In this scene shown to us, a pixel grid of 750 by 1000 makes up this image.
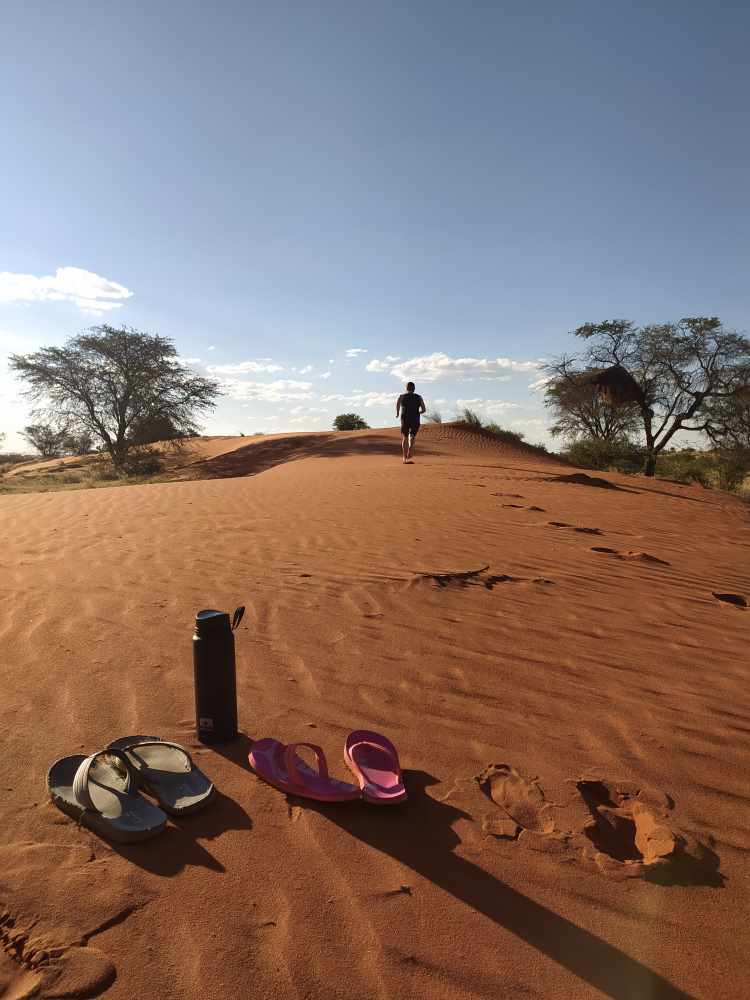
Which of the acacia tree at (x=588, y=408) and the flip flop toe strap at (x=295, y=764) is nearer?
the flip flop toe strap at (x=295, y=764)

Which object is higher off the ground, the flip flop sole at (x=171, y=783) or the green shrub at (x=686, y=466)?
the green shrub at (x=686, y=466)

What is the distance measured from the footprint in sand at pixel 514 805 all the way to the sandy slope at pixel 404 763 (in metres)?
0.01

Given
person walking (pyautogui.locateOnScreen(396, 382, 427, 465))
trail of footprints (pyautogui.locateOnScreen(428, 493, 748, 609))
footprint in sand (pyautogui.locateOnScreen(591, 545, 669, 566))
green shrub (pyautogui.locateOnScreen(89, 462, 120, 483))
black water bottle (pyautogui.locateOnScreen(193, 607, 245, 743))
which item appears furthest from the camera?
green shrub (pyautogui.locateOnScreen(89, 462, 120, 483))

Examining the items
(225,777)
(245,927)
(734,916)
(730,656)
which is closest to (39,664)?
(225,777)

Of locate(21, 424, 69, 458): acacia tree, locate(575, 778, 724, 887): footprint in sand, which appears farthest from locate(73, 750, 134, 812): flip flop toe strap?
locate(21, 424, 69, 458): acacia tree

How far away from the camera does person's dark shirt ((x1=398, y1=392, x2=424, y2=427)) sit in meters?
14.4

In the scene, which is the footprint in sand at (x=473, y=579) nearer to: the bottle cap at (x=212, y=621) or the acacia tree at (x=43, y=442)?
the bottle cap at (x=212, y=621)

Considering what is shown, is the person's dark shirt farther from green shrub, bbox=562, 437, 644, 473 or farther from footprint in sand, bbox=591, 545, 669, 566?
green shrub, bbox=562, 437, 644, 473

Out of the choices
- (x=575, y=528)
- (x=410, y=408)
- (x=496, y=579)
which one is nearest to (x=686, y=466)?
(x=410, y=408)

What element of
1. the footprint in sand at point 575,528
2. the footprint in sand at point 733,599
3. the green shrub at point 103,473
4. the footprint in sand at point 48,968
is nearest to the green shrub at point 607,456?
the footprint in sand at point 575,528

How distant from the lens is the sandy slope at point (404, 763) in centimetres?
163

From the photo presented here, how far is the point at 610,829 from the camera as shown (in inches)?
86.9

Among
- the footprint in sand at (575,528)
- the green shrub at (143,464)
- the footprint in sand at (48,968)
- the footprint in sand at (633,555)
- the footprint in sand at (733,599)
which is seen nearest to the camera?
the footprint in sand at (48,968)

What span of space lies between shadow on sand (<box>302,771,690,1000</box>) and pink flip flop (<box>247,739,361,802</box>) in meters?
0.05
